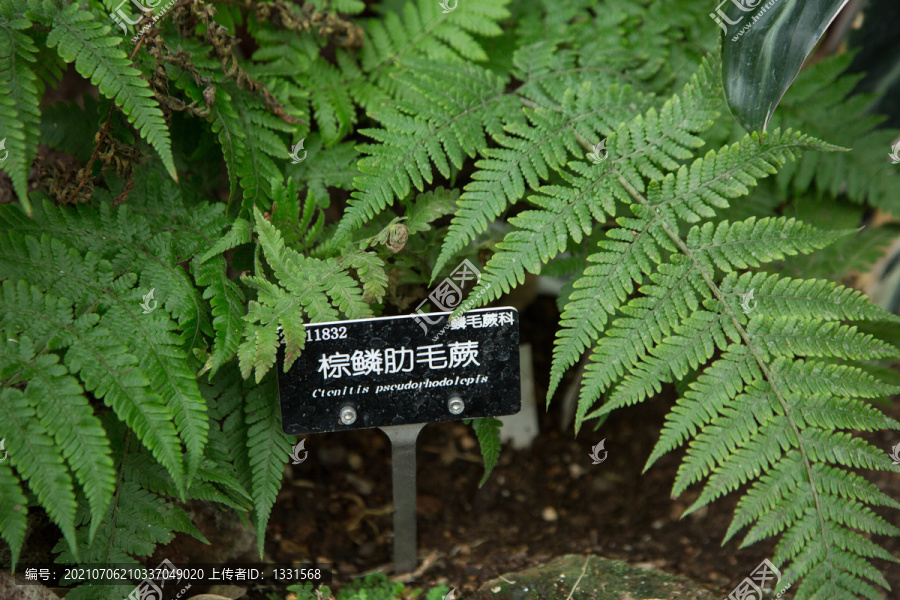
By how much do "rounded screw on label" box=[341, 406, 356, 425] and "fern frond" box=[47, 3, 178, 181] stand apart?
72 centimetres

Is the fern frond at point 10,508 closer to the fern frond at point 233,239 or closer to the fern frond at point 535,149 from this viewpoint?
the fern frond at point 233,239

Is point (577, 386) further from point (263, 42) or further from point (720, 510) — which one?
point (263, 42)

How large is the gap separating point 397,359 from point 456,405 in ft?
0.64

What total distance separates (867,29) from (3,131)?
10.1 ft

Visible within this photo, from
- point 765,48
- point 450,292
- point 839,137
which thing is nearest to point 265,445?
point 450,292

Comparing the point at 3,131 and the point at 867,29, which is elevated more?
the point at 867,29

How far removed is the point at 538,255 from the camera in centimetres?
161

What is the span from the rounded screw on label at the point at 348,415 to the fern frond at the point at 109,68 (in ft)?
2.35

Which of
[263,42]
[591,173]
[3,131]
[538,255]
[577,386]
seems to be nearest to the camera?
[3,131]

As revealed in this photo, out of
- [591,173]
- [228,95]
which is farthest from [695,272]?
[228,95]

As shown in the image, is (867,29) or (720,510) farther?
(867,29)
